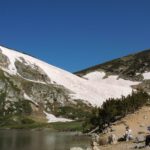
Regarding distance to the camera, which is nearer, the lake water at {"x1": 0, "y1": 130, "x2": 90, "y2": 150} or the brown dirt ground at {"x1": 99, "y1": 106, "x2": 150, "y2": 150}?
the lake water at {"x1": 0, "y1": 130, "x2": 90, "y2": 150}

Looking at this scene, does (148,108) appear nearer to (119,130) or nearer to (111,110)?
(119,130)

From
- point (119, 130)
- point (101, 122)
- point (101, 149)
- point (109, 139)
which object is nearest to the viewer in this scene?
point (101, 149)

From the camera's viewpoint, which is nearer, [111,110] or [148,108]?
[148,108]

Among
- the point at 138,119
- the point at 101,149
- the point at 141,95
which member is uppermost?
the point at 141,95

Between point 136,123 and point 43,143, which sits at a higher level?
point 136,123

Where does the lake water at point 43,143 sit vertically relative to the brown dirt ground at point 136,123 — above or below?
below

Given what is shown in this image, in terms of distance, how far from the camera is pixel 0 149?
71312mm

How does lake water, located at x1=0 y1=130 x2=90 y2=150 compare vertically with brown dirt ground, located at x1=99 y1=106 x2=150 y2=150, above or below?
below

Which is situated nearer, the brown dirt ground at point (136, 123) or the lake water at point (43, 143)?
the lake water at point (43, 143)

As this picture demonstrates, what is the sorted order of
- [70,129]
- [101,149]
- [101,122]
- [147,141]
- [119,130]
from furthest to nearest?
1. [70,129]
2. [101,122]
3. [119,130]
4. [101,149]
5. [147,141]

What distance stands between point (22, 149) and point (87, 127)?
7143 cm

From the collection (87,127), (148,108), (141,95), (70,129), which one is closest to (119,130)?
(148,108)

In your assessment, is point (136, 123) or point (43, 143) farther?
point (43, 143)

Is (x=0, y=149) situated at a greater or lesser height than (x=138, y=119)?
lesser
